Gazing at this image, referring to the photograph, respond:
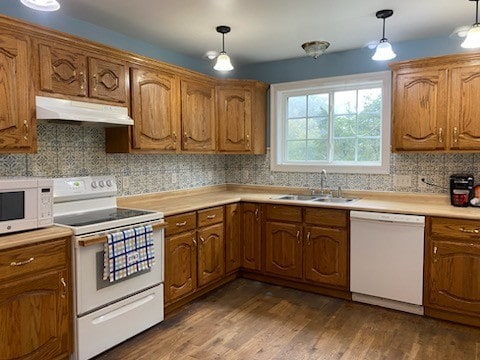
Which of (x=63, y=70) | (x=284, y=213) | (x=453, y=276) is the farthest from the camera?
(x=284, y=213)

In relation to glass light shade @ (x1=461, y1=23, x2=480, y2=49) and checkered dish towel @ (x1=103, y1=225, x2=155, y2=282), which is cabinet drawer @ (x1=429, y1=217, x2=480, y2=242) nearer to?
glass light shade @ (x1=461, y1=23, x2=480, y2=49)

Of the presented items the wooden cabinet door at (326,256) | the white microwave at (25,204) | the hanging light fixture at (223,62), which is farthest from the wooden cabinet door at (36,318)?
the wooden cabinet door at (326,256)

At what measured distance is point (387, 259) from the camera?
9.84 feet

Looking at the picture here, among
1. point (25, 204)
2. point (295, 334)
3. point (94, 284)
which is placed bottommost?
point (295, 334)

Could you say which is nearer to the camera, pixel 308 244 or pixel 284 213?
pixel 308 244

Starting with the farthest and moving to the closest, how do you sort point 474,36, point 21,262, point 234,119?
point 234,119, point 474,36, point 21,262

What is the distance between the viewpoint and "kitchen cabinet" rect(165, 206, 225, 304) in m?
2.91

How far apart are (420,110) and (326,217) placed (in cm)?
122

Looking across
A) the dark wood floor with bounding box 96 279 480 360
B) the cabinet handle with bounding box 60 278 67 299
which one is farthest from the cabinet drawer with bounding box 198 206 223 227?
the cabinet handle with bounding box 60 278 67 299

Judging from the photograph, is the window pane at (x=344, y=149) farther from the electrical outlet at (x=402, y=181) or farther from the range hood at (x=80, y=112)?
the range hood at (x=80, y=112)

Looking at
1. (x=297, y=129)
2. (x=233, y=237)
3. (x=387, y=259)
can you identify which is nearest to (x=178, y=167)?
(x=233, y=237)

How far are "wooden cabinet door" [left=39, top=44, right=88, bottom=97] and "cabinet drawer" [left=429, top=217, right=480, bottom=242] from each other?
2.81 meters

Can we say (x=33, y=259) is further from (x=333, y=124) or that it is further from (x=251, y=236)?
(x=333, y=124)

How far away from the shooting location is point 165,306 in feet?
9.43
